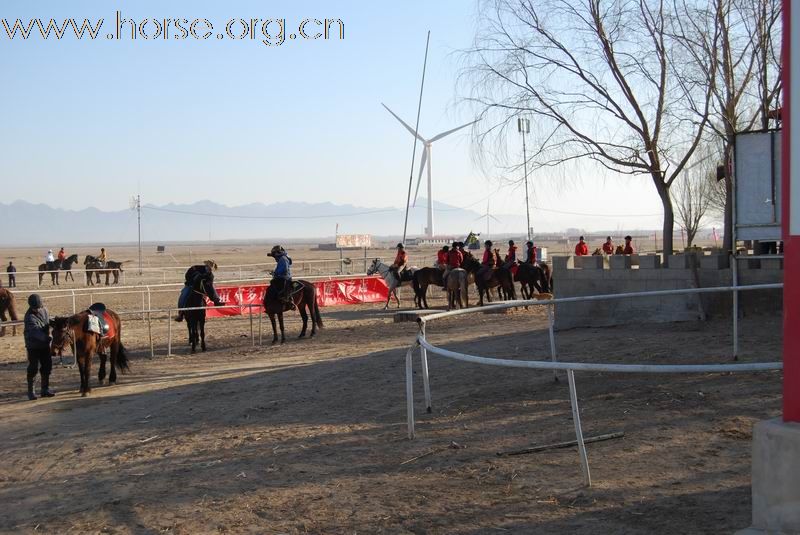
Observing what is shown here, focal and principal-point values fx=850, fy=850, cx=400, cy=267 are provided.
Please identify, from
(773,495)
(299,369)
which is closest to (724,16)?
(299,369)

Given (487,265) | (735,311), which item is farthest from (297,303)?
(735,311)

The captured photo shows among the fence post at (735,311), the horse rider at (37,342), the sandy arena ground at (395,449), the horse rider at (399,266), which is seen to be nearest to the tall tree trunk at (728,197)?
the fence post at (735,311)

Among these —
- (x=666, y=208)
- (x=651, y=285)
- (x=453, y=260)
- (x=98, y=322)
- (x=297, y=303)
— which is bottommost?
(x=297, y=303)

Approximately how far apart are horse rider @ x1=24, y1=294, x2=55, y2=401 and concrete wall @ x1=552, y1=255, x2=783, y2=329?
9335 millimetres

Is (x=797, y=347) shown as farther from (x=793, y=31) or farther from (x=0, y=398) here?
(x=0, y=398)

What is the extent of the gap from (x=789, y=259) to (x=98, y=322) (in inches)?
441

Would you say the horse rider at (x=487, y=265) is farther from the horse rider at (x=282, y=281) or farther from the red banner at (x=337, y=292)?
the horse rider at (x=282, y=281)

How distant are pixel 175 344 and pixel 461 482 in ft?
47.2

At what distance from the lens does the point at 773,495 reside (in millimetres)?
4484

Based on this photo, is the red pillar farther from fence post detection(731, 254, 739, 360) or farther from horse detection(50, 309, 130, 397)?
horse detection(50, 309, 130, 397)

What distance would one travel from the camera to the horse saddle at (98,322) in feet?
43.3

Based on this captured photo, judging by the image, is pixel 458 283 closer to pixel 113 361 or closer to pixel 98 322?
pixel 113 361

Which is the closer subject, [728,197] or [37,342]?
[37,342]

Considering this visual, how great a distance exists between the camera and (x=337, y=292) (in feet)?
99.8
